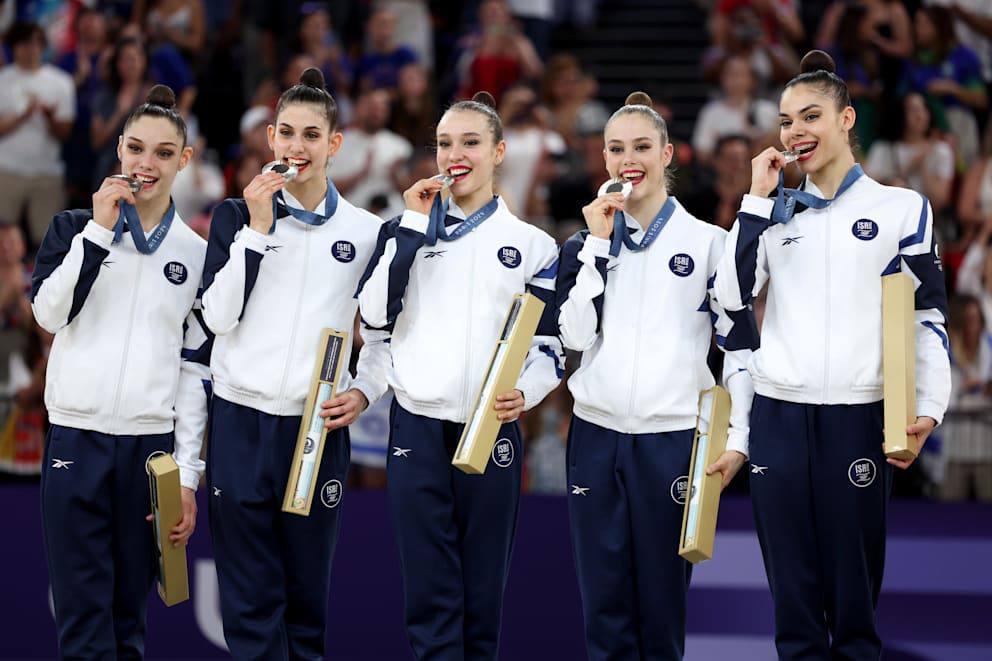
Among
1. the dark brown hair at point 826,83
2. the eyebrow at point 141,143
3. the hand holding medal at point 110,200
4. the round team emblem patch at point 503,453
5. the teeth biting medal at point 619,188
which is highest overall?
the dark brown hair at point 826,83

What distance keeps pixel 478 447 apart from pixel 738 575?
2.63 meters

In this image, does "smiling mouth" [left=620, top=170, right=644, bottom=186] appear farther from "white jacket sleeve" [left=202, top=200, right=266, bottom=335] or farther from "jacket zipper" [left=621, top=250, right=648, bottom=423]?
"white jacket sleeve" [left=202, top=200, right=266, bottom=335]

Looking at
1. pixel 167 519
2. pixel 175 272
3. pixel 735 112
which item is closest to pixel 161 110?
pixel 175 272

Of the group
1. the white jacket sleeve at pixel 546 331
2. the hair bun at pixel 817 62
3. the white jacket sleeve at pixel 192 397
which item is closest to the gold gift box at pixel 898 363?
the hair bun at pixel 817 62

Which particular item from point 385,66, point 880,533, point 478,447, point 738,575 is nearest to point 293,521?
point 478,447

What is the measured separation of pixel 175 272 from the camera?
556cm

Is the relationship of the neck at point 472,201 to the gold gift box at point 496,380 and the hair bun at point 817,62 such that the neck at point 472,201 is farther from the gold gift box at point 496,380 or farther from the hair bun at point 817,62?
the hair bun at point 817,62

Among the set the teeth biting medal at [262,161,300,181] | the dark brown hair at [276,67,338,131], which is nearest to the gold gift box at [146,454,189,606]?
the teeth biting medal at [262,161,300,181]

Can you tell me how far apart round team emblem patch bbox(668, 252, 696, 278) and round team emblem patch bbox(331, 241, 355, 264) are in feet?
3.95

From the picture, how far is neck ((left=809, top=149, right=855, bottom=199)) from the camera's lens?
5.25 metres

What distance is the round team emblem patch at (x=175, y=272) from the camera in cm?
555

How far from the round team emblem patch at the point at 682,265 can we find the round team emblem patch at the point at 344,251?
1204 millimetres

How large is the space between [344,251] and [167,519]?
1193 mm

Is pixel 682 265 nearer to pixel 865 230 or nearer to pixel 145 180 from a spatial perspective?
pixel 865 230
